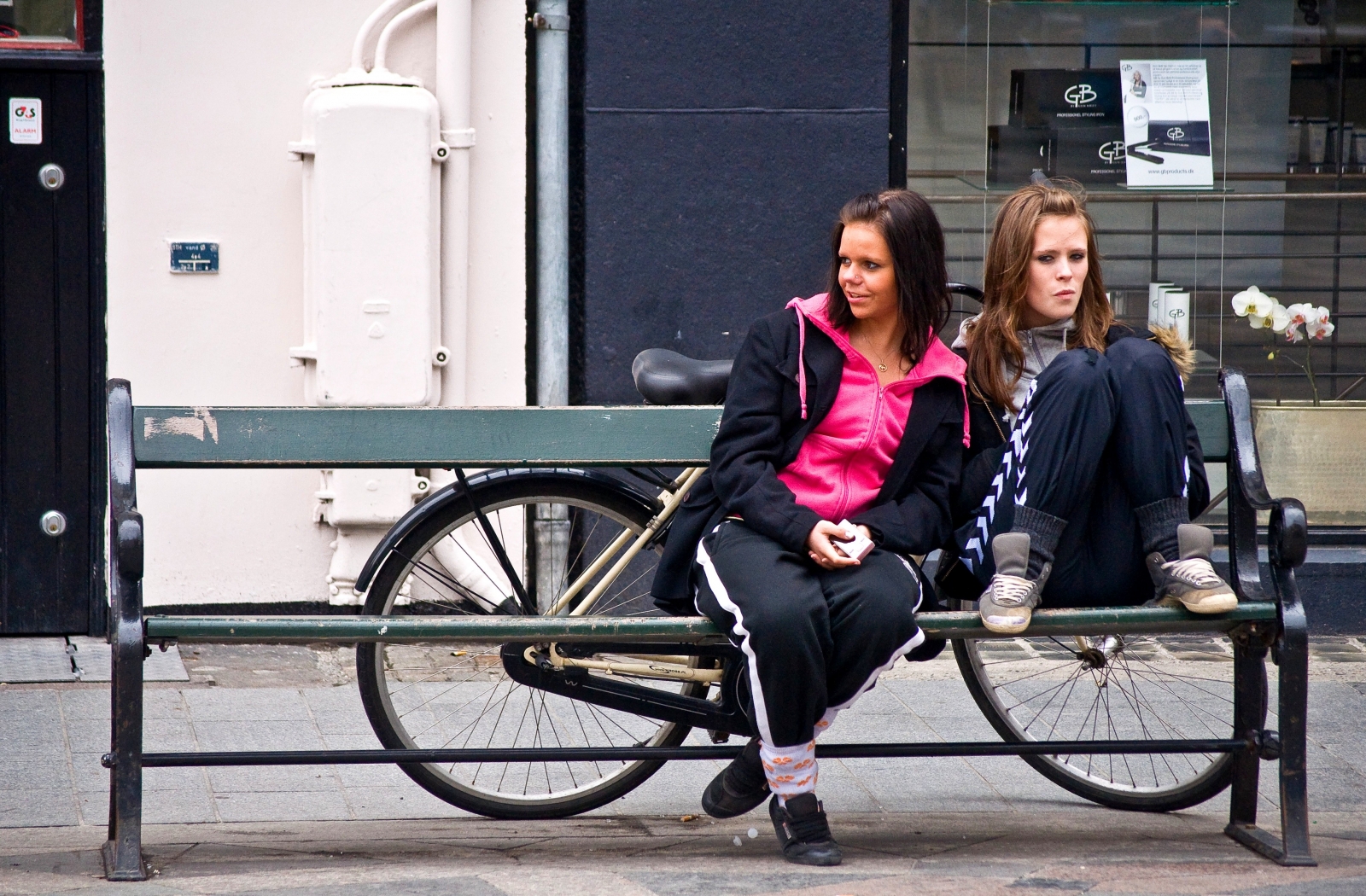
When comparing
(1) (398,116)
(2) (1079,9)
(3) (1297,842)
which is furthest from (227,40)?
(3) (1297,842)

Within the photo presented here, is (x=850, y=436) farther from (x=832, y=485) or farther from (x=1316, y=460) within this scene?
(x=1316, y=460)

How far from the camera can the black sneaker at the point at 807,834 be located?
367 centimetres

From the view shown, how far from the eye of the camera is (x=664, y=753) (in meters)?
3.77

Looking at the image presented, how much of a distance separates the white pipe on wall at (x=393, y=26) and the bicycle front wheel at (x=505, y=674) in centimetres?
172

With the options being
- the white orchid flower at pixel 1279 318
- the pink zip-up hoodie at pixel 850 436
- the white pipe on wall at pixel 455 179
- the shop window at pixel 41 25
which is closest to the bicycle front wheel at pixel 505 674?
the pink zip-up hoodie at pixel 850 436

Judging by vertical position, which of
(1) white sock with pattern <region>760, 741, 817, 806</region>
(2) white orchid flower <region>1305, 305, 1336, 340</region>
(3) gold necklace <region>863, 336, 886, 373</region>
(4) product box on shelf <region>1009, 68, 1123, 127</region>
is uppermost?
(4) product box on shelf <region>1009, 68, 1123, 127</region>

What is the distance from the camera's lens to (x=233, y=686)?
5.38 meters

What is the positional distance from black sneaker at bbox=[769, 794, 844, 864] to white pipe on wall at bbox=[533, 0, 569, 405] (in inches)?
104

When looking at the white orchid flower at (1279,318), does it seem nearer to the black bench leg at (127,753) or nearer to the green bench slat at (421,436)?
the green bench slat at (421,436)

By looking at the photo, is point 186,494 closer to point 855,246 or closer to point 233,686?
point 233,686

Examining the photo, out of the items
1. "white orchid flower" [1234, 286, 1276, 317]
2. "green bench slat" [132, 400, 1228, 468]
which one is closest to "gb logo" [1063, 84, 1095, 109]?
"white orchid flower" [1234, 286, 1276, 317]

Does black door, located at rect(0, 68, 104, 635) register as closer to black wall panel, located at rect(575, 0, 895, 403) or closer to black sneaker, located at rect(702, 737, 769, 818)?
black wall panel, located at rect(575, 0, 895, 403)

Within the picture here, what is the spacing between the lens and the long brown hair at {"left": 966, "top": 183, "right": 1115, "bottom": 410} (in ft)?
13.0

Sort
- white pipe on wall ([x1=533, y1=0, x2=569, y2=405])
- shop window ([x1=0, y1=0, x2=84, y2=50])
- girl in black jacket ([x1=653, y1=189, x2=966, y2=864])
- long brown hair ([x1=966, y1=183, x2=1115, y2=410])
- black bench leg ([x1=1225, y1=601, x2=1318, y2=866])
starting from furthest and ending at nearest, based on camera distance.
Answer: white pipe on wall ([x1=533, y1=0, x2=569, y2=405])
shop window ([x1=0, y1=0, x2=84, y2=50])
long brown hair ([x1=966, y1=183, x2=1115, y2=410])
black bench leg ([x1=1225, y1=601, x2=1318, y2=866])
girl in black jacket ([x1=653, y1=189, x2=966, y2=864])
